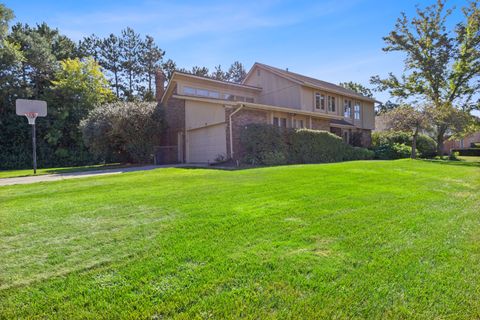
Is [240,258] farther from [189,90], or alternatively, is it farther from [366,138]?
[366,138]

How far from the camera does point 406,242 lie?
3389 millimetres

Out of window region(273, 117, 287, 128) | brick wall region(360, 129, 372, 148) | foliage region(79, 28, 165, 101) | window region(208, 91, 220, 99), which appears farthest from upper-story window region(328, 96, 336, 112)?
foliage region(79, 28, 165, 101)

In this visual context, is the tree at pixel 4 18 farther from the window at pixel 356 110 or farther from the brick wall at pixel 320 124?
the window at pixel 356 110

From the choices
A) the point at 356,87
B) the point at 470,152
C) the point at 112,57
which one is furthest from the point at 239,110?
the point at 356,87

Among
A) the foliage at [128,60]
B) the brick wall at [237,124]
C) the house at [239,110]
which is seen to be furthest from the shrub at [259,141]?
the foliage at [128,60]

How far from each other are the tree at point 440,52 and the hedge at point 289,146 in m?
11.1

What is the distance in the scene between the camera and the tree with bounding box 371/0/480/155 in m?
22.9

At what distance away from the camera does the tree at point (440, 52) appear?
22.9 metres

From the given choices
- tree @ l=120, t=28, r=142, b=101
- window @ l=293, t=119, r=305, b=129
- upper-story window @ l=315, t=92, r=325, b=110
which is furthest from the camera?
tree @ l=120, t=28, r=142, b=101

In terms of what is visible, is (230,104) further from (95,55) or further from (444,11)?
(95,55)

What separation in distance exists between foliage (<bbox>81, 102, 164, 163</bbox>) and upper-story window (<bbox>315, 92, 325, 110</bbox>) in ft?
37.8

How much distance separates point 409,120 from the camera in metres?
19.0

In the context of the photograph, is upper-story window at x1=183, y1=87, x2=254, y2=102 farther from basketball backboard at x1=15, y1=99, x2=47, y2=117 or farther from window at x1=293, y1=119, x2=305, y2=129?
basketball backboard at x1=15, y1=99, x2=47, y2=117

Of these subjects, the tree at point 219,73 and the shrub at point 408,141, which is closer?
the shrub at point 408,141
